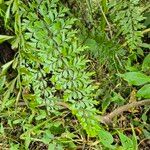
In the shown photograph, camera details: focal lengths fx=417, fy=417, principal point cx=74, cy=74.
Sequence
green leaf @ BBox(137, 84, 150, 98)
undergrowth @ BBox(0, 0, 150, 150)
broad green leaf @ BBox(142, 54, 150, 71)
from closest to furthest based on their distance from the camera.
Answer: undergrowth @ BBox(0, 0, 150, 150) < green leaf @ BBox(137, 84, 150, 98) < broad green leaf @ BBox(142, 54, 150, 71)

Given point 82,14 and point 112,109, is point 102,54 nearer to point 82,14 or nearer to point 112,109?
point 82,14

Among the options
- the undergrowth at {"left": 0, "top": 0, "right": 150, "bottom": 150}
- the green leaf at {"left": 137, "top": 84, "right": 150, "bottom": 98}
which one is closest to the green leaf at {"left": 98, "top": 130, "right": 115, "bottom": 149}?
the undergrowth at {"left": 0, "top": 0, "right": 150, "bottom": 150}

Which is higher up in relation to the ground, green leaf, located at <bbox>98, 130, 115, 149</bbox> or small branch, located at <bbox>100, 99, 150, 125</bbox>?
small branch, located at <bbox>100, 99, 150, 125</bbox>

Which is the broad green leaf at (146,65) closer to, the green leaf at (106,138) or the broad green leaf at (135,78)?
the broad green leaf at (135,78)

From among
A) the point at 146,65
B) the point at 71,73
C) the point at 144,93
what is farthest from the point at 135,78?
the point at 71,73

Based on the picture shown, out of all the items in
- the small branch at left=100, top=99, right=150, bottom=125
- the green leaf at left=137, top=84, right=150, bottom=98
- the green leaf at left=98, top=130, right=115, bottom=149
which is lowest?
the green leaf at left=98, top=130, right=115, bottom=149

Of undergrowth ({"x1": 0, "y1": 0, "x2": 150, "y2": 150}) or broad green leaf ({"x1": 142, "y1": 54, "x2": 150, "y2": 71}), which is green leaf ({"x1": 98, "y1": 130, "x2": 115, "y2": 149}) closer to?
undergrowth ({"x1": 0, "y1": 0, "x2": 150, "y2": 150})

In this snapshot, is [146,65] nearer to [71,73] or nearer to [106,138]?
[106,138]

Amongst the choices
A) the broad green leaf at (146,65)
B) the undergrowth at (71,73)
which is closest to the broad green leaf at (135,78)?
the undergrowth at (71,73)
